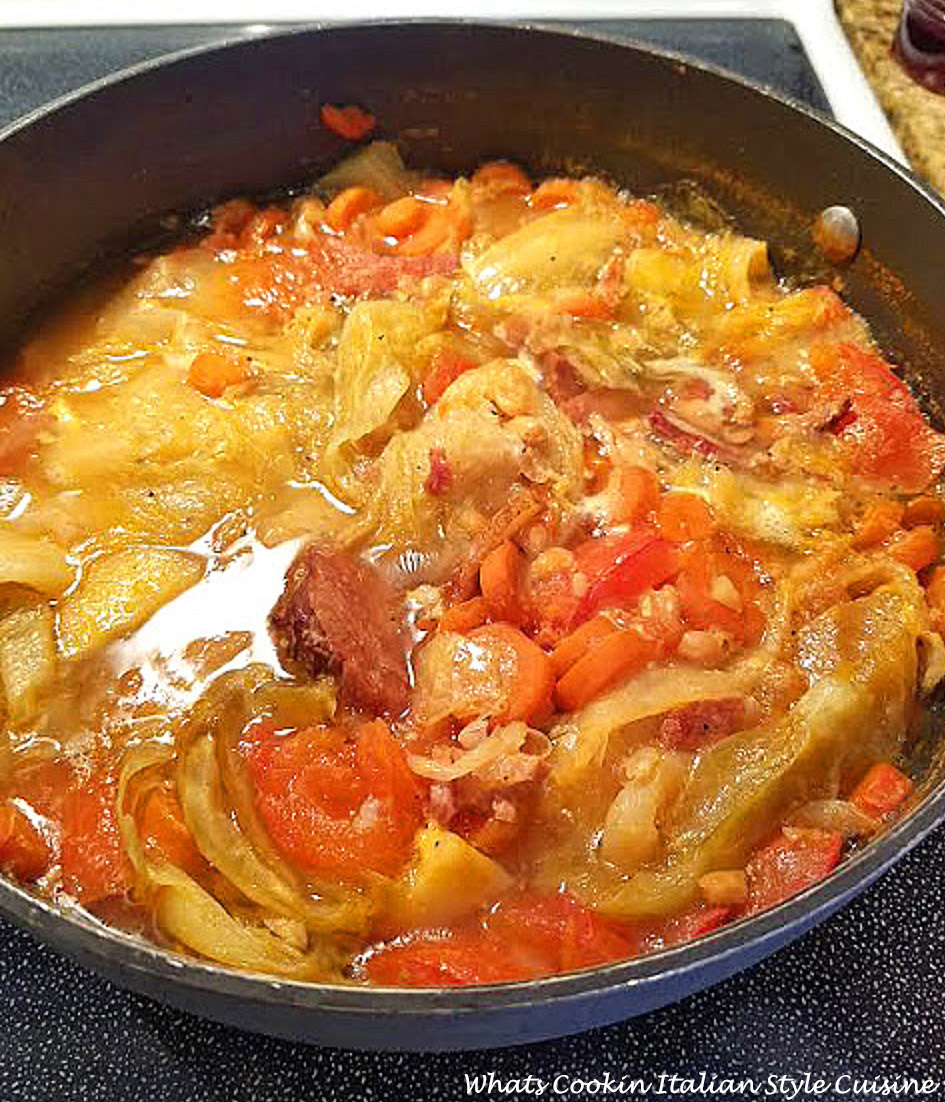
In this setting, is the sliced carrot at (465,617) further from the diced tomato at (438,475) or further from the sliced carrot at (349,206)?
the sliced carrot at (349,206)

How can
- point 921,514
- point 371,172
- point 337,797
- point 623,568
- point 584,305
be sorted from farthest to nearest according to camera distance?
point 371,172, point 584,305, point 921,514, point 623,568, point 337,797

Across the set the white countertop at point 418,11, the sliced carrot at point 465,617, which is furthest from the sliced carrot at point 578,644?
the white countertop at point 418,11

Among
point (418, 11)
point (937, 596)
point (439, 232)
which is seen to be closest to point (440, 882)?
point (937, 596)

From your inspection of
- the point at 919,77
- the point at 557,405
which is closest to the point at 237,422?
the point at 557,405

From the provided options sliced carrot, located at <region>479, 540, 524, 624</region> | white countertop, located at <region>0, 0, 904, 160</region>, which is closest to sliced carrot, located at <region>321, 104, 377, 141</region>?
white countertop, located at <region>0, 0, 904, 160</region>

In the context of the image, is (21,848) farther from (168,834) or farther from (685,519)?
(685,519)

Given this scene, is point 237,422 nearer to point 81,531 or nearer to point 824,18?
point 81,531
